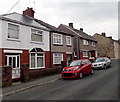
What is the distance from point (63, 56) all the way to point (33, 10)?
357 inches

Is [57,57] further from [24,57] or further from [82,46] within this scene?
[82,46]

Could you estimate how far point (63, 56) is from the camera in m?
22.1

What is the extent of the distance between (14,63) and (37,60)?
3.53m

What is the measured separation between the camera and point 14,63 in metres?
14.2

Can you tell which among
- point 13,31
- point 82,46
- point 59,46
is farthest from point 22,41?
point 82,46

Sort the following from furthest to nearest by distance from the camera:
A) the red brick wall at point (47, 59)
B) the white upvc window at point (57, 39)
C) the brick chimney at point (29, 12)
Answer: the brick chimney at point (29, 12)
the white upvc window at point (57, 39)
the red brick wall at point (47, 59)

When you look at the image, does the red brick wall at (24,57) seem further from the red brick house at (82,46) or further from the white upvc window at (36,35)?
the red brick house at (82,46)

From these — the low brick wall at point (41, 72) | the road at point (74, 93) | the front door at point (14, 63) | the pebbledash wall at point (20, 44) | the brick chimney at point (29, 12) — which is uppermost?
the brick chimney at point (29, 12)

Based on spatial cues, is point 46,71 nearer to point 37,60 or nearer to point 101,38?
point 37,60

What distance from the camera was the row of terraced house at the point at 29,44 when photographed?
533 inches

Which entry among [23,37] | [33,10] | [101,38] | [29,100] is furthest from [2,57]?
[101,38]

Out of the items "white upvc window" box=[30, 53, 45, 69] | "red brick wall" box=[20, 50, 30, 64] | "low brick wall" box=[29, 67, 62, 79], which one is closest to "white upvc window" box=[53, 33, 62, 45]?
"white upvc window" box=[30, 53, 45, 69]

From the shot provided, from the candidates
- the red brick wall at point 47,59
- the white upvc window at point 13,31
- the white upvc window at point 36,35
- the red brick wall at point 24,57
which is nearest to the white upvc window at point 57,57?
the red brick wall at point 47,59

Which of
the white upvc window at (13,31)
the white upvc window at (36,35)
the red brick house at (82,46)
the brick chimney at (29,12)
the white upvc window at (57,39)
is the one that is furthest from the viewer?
the red brick house at (82,46)
